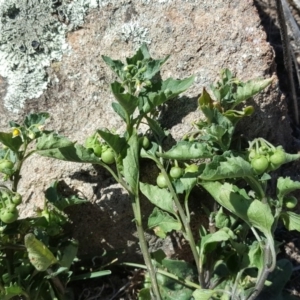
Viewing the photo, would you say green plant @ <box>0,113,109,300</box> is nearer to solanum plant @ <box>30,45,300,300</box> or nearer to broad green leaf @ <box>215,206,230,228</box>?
solanum plant @ <box>30,45,300,300</box>

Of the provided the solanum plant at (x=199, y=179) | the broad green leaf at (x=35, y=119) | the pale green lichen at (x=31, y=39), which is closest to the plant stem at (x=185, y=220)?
the solanum plant at (x=199, y=179)

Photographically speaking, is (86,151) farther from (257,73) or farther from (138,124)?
(257,73)

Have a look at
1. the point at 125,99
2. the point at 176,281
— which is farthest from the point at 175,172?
the point at 176,281

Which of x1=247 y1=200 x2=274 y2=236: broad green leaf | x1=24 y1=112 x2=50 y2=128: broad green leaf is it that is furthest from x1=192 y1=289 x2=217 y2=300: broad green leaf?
x1=24 y1=112 x2=50 y2=128: broad green leaf

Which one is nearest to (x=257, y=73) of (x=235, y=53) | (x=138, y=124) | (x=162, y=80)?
(x=235, y=53)

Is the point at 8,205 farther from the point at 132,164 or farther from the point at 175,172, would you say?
the point at 175,172

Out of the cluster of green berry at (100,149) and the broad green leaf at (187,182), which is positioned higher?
the cluster of green berry at (100,149)

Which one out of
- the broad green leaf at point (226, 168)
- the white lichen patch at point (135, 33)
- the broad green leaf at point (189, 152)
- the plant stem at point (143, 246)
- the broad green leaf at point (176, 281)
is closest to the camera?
the broad green leaf at point (226, 168)

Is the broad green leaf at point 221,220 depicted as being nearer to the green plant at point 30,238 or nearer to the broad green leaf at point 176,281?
the broad green leaf at point 176,281
